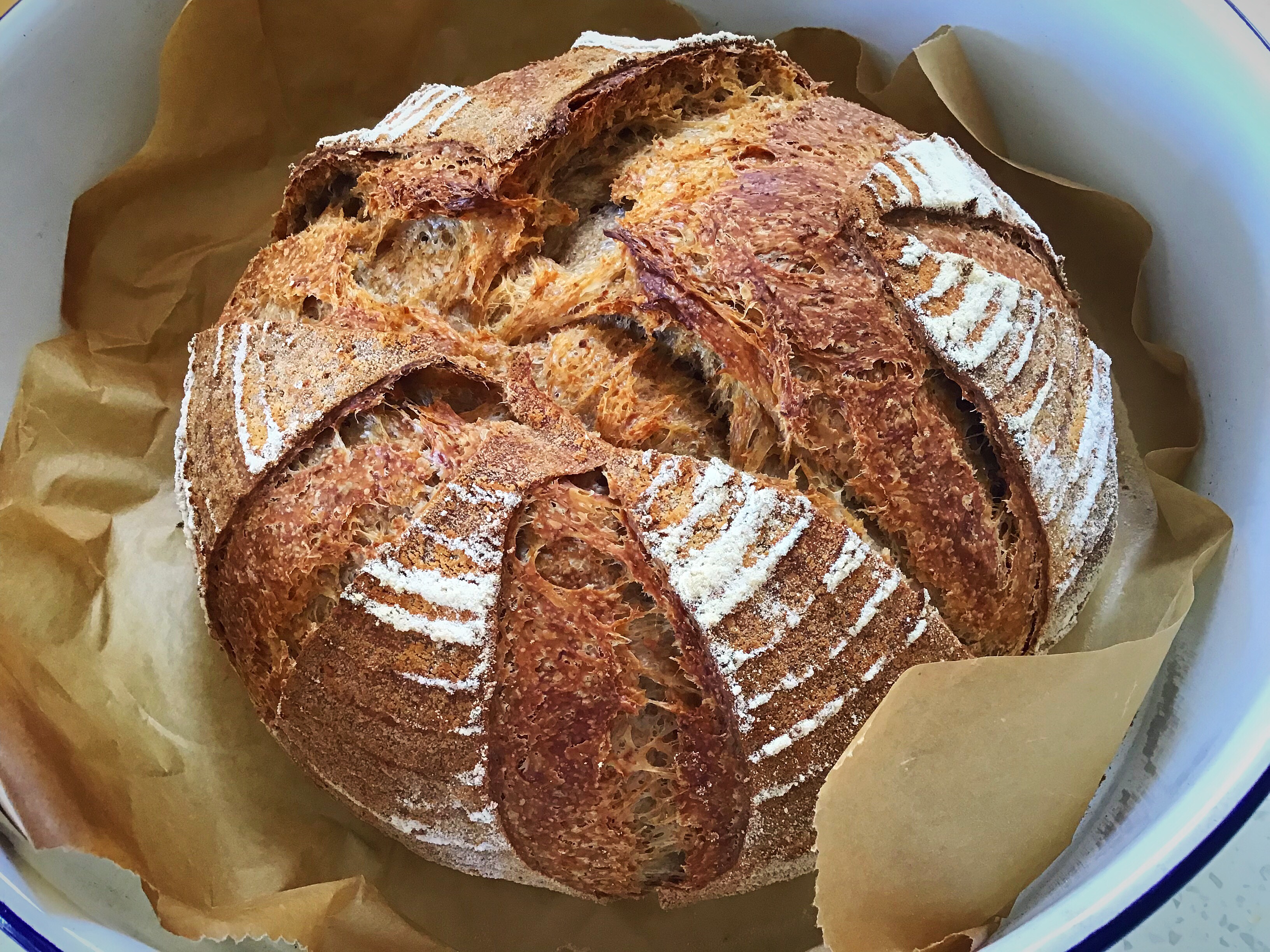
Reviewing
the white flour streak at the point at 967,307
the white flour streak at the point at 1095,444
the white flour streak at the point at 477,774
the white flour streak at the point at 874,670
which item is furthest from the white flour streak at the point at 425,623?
the white flour streak at the point at 1095,444

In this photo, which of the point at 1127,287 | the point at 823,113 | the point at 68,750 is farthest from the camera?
the point at 1127,287

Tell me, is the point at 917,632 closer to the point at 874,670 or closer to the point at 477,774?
the point at 874,670

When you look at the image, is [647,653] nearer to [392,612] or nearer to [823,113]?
[392,612]

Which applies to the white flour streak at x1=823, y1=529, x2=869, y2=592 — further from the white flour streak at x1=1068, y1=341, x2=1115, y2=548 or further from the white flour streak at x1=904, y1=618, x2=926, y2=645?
the white flour streak at x1=1068, y1=341, x2=1115, y2=548

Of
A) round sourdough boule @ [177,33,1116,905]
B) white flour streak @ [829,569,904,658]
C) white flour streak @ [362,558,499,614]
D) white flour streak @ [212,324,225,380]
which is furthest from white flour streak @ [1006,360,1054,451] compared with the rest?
white flour streak @ [212,324,225,380]

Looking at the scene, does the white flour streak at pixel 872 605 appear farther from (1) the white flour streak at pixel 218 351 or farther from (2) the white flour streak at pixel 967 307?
(1) the white flour streak at pixel 218 351

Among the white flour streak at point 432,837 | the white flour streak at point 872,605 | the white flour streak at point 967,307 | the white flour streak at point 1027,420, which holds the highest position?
the white flour streak at point 967,307

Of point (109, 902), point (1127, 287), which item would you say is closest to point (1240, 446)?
point (1127, 287)
